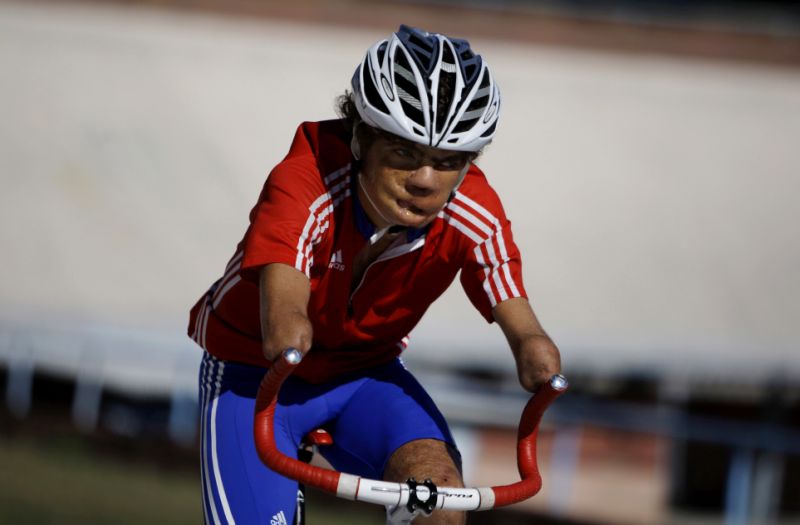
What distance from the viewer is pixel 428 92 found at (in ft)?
13.9

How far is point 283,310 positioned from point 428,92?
0.91m

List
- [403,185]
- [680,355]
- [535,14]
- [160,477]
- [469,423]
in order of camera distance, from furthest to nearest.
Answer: [535,14] → [680,355] → [469,423] → [160,477] → [403,185]

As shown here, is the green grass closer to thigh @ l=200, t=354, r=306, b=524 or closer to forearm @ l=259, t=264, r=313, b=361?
thigh @ l=200, t=354, r=306, b=524

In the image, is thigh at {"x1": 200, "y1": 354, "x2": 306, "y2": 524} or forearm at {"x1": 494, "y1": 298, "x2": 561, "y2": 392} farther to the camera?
thigh at {"x1": 200, "y1": 354, "x2": 306, "y2": 524}

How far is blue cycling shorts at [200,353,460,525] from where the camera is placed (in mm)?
4551

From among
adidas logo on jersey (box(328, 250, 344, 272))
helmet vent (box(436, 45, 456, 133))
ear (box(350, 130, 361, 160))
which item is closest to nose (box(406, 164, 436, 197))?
helmet vent (box(436, 45, 456, 133))

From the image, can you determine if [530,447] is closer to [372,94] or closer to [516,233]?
[372,94]

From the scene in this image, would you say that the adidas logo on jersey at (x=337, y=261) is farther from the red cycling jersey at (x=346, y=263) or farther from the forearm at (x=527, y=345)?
the forearm at (x=527, y=345)

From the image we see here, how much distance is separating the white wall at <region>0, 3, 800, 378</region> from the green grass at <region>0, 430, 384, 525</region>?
17.3ft

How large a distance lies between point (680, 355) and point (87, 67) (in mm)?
12883

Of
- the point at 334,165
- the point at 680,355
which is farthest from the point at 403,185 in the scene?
the point at 680,355

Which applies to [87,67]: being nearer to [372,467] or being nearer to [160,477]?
[160,477]

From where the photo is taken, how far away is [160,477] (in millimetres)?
11289

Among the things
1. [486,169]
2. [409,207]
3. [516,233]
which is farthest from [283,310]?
[486,169]
